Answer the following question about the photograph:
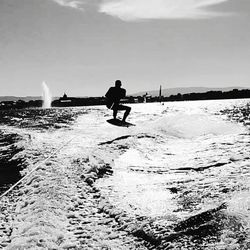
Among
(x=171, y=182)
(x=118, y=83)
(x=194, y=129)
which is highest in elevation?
(x=118, y=83)

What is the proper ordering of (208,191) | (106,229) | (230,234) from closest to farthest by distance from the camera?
(230,234)
(106,229)
(208,191)

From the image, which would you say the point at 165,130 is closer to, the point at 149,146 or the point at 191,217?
the point at 149,146

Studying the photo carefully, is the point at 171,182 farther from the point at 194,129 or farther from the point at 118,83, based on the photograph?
the point at 118,83

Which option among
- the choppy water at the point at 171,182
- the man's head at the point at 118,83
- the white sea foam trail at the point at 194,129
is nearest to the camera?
the choppy water at the point at 171,182

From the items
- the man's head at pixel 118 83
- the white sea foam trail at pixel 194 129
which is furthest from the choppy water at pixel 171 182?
the man's head at pixel 118 83

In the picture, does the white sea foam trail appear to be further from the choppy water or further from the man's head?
the man's head

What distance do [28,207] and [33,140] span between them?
22.1ft

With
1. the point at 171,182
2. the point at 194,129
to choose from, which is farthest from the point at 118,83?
the point at 171,182

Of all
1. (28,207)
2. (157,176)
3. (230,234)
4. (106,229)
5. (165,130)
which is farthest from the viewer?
(165,130)

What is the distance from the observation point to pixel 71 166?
7.01 meters

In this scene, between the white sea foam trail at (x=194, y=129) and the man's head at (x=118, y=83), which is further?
the man's head at (x=118, y=83)

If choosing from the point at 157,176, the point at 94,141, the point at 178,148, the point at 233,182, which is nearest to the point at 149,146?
the point at 178,148

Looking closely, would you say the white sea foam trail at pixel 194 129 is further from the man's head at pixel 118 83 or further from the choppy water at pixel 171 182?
the man's head at pixel 118 83

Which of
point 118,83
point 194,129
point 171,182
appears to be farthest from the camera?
point 118,83
